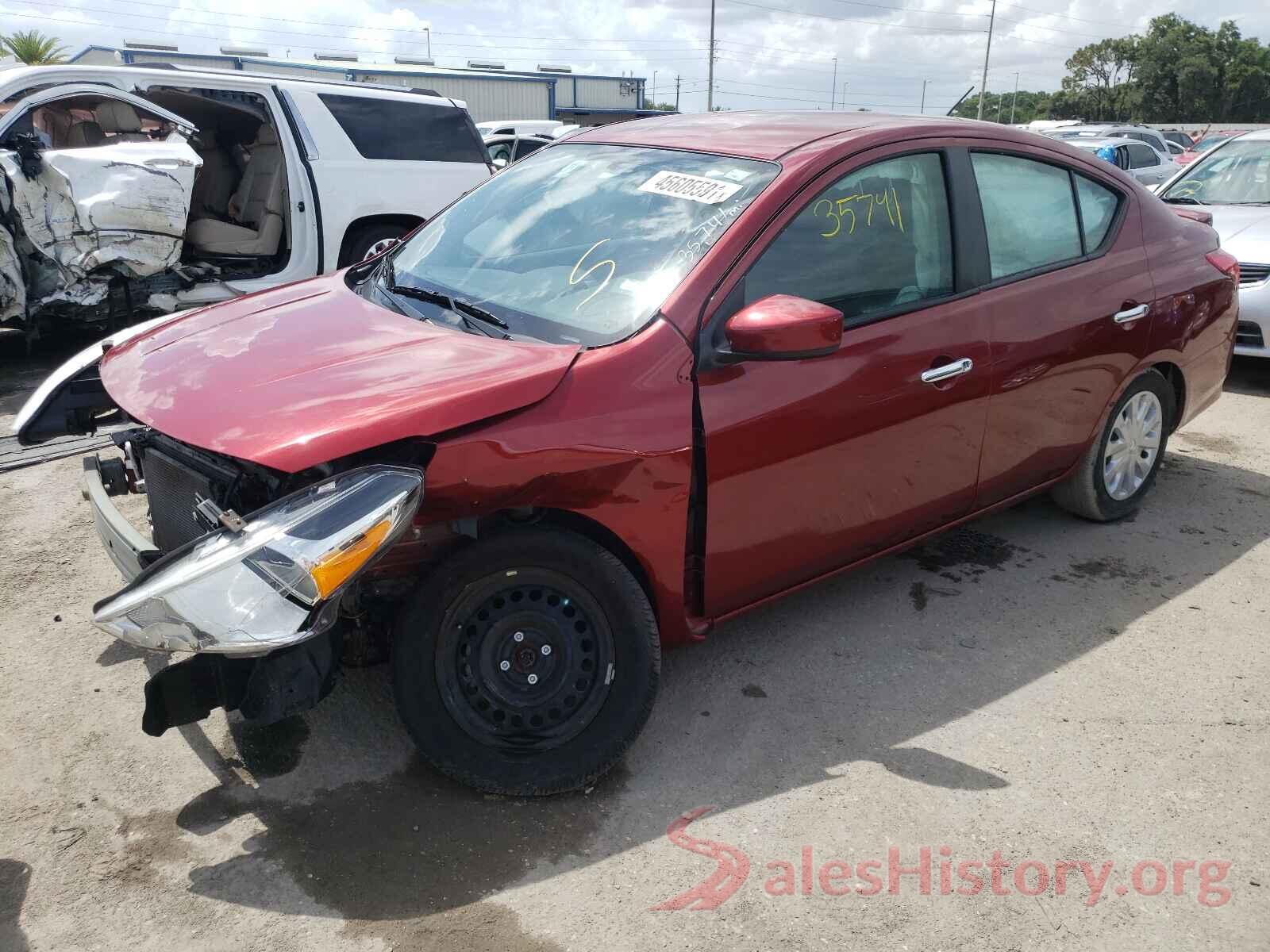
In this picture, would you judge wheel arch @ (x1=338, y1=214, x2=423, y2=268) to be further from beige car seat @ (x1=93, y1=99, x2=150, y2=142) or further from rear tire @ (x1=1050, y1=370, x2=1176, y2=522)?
rear tire @ (x1=1050, y1=370, x2=1176, y2=522)

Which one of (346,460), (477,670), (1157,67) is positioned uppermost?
(1157,67)

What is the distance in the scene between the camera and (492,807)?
2.72 meters

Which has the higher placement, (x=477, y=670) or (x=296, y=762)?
(x=477, y=670)

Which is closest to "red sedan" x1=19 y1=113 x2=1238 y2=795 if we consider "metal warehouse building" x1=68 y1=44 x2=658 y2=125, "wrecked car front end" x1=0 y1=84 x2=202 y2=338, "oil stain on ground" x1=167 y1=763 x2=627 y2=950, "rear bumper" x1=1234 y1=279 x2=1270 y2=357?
"oil stain on ground" x1=167 y1=763 x2=627 y2=950

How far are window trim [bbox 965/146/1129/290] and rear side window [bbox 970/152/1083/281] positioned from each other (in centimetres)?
1

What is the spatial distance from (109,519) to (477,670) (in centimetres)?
115

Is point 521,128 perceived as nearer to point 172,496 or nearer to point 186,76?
point 186,76

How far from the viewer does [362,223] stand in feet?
24.9

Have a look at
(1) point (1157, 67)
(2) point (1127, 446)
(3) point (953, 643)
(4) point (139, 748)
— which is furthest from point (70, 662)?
(1) point (1157, 67)

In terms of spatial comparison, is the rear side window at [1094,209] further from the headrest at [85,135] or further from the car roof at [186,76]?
the headrest at [85,135]

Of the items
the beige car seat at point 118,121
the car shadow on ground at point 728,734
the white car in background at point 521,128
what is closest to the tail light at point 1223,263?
the car shadow on ground at point 728,734

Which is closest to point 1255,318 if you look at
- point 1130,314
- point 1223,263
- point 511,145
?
point 1223,263

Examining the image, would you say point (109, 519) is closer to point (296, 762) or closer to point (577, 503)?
point (296, 762)

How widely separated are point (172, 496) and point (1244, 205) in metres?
8.14
